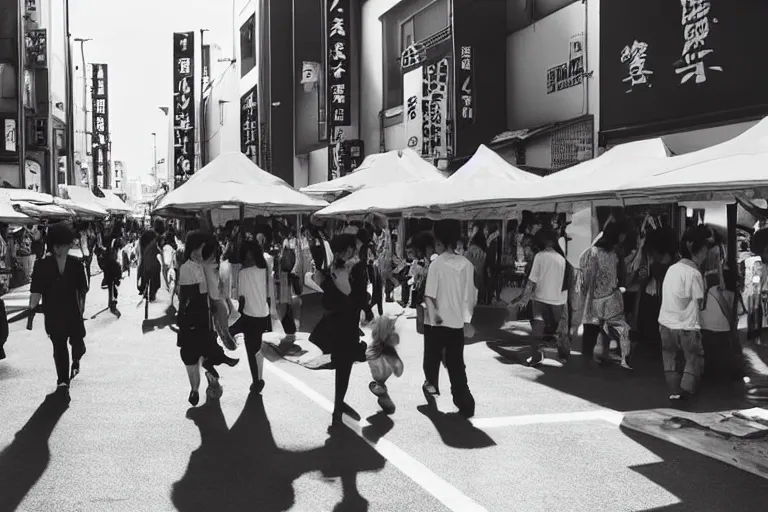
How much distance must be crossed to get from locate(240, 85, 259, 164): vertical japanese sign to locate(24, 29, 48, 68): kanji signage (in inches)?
414

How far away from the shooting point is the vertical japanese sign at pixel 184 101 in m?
45.6

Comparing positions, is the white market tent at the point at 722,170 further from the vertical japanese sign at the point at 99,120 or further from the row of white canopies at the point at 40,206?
the vertical japanese sign at the point at 99,120

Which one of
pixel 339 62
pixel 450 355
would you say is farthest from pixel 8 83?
pixel 450 355

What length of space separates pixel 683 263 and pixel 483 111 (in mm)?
13255

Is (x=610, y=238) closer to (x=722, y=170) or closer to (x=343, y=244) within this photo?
(x=722, y=170)

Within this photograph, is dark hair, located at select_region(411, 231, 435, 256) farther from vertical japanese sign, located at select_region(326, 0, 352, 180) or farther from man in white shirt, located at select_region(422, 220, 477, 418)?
vertical japanese sign, located at select_region(326, 0, 352, 180)

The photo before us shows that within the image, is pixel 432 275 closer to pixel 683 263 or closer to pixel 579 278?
pixel 683 263

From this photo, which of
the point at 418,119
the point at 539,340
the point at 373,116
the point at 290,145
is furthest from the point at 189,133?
the point at 539,340

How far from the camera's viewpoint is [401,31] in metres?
27.3

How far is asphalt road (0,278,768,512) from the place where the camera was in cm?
469

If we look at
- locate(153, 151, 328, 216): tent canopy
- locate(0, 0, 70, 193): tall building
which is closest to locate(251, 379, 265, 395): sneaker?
locate(153, 151, 328, 216): tent canopy

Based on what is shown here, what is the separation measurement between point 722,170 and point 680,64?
7.37m

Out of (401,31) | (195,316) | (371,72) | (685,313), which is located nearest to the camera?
(685,313)

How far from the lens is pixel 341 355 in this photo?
6602 mm
